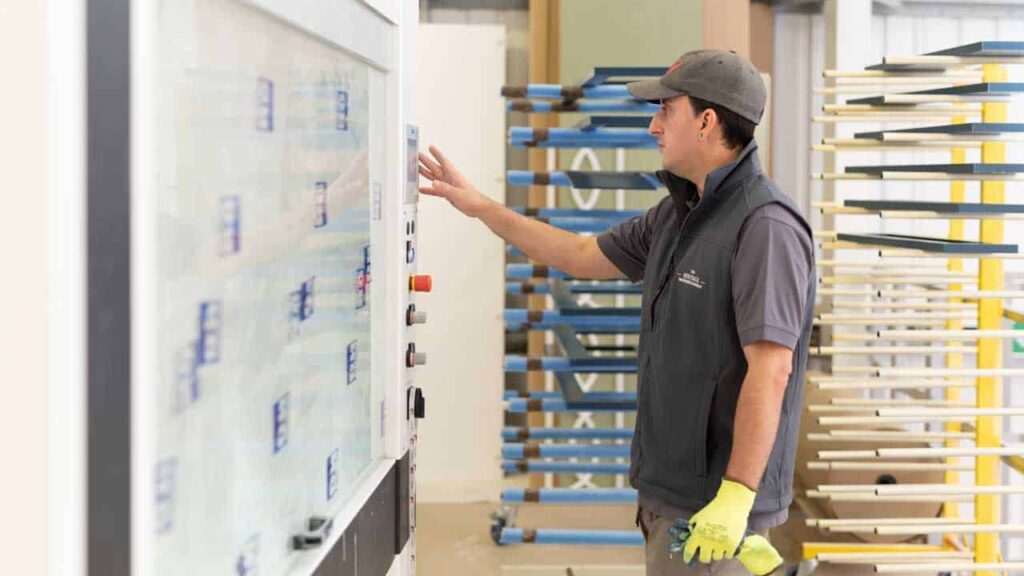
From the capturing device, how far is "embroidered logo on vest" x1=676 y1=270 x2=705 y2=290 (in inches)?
103

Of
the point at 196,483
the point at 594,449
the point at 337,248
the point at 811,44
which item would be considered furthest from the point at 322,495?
the point at 811,44

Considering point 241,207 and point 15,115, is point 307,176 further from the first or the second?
point 15,115

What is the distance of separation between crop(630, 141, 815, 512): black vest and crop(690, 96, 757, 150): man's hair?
0.04 meters

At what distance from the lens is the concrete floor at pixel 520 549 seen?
16.6 ft

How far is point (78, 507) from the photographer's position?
1.09 m

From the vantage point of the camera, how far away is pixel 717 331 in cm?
257

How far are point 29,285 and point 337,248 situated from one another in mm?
1087

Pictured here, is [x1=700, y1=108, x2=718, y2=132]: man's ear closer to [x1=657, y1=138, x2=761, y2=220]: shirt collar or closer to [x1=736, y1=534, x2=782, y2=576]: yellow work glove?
[x1=657, y1=138, x2=761, y2=220]: shirt collar

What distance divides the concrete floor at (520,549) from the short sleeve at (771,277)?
8.82 ft

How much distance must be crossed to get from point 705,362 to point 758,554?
0.42 metres

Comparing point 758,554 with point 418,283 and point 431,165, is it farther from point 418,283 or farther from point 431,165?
point 431,165

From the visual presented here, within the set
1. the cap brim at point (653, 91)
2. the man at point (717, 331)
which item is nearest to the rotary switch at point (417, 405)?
the man at point (717, 331)

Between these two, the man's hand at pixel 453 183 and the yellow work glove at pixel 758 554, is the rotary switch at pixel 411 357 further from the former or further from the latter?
the yellow work glove at pixel 758 554

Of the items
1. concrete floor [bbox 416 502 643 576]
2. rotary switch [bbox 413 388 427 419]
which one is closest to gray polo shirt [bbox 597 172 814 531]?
rotary switch [bbox 413 388 427 419]
